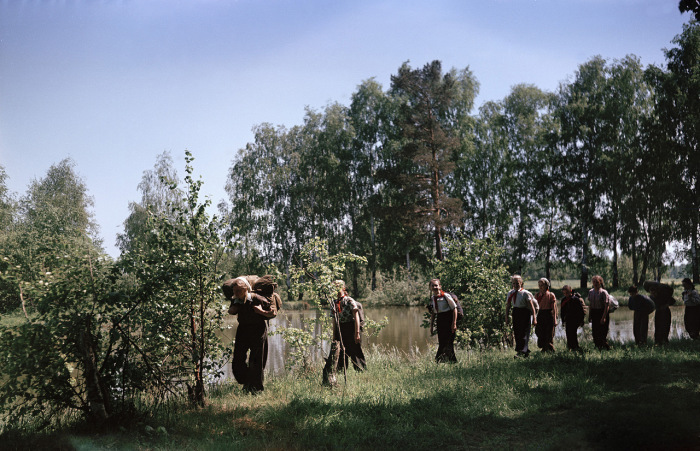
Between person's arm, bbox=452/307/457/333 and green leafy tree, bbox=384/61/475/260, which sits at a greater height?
green leafy tree, bbox=384/61/475/260

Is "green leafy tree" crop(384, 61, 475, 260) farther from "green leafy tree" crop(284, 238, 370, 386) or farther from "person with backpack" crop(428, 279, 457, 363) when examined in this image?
"green leafy tree" crop(284, 238, 370, 386)

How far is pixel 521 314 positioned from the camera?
34.4 feet

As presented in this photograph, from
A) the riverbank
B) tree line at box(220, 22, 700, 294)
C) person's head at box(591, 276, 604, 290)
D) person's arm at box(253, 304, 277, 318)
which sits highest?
tree line at box(220, 22, 700, 294)

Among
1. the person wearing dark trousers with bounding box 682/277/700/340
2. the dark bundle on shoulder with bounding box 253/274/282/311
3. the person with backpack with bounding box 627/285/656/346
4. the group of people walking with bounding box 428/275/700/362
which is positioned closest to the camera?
the dark bundle on shoulder with bounding box 253/274/282/311

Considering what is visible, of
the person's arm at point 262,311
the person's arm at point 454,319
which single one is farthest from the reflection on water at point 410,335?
the person's arm at point 454,319

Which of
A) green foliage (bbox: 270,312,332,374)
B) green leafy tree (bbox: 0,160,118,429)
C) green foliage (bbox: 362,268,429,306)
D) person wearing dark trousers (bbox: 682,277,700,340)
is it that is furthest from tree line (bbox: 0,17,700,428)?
person wearing dark trousers (bbox: 682,277,700,340)

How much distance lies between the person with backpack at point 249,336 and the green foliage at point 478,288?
19.1 feet

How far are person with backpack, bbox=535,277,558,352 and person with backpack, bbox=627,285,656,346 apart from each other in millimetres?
2089

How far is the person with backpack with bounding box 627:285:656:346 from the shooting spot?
1112cm

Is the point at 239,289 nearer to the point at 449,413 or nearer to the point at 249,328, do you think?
the point at 249,328

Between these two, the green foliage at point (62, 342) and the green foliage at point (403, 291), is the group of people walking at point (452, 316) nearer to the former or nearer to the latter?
the green foliage at point (62, 342)

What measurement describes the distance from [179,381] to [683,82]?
26442 millimetres

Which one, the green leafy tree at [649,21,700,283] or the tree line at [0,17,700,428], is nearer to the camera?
the tree line at [0,17,700,428]

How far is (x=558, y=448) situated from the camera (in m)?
4.71
